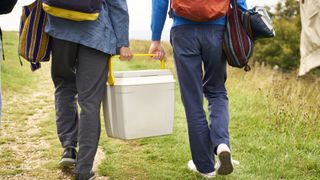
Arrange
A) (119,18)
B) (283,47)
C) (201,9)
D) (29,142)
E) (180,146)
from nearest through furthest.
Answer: (201,9) < (119,18) < (180,146) < (29,142) < (283,47)

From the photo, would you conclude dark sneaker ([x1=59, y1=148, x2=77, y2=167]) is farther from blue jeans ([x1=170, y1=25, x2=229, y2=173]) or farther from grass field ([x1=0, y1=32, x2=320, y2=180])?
blue jeans ([x1=170, y1=25, x2=229, y2=173])

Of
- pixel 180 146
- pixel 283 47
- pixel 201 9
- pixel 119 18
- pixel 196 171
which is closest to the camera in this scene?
pixel 201 9

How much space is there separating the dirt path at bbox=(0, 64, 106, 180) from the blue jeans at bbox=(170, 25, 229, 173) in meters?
1.05

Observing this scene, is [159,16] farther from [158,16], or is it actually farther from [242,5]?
[242,5]

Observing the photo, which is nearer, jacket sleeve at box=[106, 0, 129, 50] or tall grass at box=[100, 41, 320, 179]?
jacket sleeve at box=[106, 0, 129, 50]

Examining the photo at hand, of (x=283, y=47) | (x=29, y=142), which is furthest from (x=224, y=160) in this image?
(x=283, y=47)

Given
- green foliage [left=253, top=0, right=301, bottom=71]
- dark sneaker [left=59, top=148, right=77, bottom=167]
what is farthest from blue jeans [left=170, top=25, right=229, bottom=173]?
green foliage [left=253, top=0, right=301, bottom=71]

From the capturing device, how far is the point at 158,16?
3582mm

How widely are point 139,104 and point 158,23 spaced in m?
0.67

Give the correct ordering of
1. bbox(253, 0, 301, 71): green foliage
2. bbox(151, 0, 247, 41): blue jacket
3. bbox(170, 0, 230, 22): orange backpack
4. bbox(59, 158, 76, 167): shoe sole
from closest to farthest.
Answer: bbox(170, 0, 230, 22): orange backpack < bbox(151, 0, 247, 41): blue jacket < bbox(59, 158, 76, 167): shoe sole < bbox(253, 0, 301, 71): green foliage

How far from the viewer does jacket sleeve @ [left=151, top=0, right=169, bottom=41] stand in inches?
140

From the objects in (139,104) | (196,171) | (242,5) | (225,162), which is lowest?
(196,171)

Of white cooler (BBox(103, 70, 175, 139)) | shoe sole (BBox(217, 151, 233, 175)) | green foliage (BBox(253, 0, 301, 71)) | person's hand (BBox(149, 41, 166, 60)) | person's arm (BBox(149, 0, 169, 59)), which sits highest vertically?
person's arm (BBox(149, 0, 169, 59))

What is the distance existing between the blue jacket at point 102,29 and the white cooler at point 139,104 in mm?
255
